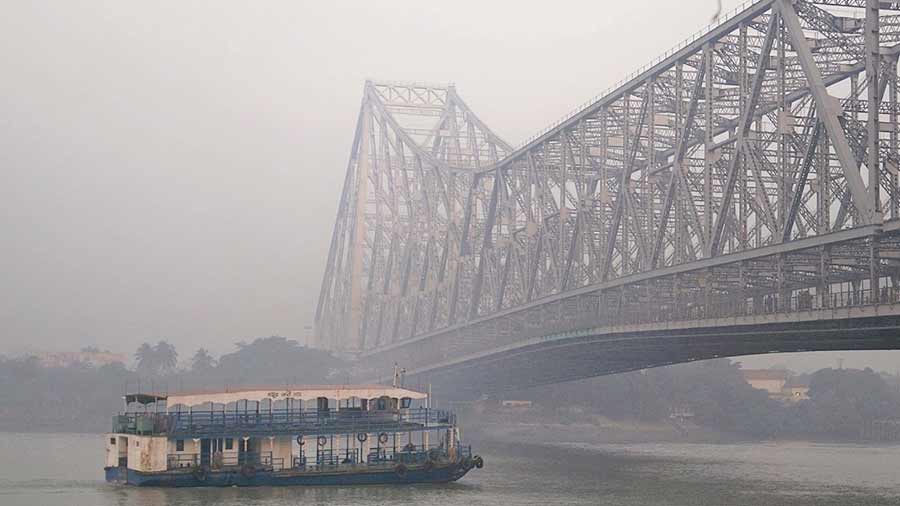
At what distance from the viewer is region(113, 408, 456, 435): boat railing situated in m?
52.9

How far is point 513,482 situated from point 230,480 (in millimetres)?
13659

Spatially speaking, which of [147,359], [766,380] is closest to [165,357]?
[147,359]

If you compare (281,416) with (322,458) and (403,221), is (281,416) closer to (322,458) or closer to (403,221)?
(322,458)

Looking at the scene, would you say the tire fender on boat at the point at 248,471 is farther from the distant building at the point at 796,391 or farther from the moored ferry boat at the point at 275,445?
the distant building at the point at 796,391

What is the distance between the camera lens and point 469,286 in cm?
10875

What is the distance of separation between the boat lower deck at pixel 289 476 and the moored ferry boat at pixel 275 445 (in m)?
0.04

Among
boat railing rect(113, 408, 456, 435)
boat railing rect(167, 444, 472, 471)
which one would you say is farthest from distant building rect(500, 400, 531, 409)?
boat railing rect(113, 408, 456, 435)

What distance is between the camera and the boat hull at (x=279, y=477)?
51312 millimetres

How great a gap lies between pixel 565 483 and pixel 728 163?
54.4 ft

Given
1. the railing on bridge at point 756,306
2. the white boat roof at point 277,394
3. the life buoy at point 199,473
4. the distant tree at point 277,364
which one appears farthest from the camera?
the distant tree at point 277,364

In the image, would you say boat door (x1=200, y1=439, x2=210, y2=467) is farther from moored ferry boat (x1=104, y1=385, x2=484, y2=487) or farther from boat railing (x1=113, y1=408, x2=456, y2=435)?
boat railing (x1=113, y1=408, x2=456, y2=435)

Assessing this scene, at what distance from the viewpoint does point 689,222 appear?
65.4 m

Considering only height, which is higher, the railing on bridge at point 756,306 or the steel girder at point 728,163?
the steel girder at point 728,163

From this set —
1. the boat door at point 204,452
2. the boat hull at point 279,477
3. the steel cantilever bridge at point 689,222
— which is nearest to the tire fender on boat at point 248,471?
the boat hull at point 279,477
